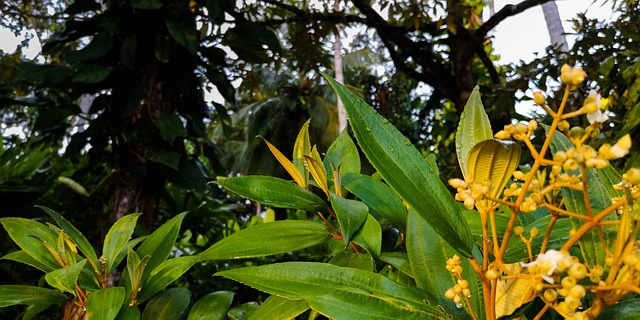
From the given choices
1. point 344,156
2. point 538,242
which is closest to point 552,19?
point 344,156

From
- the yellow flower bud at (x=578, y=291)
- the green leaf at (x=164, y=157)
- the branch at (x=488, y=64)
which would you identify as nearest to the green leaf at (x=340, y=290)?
the yellow flower bud at (x=578, y=291)

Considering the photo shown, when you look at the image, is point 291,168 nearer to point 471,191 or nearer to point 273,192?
point 273,192

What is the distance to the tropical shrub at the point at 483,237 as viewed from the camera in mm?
242

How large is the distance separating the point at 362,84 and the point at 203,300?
30.4 ft

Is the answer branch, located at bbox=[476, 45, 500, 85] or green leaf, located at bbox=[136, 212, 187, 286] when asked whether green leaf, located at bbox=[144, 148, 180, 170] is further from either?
branch, located at bbox=[476, 45, 500, 85]

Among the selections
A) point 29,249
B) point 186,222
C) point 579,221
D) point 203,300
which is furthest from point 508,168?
point 186,222

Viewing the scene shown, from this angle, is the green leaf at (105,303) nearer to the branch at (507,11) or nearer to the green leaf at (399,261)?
the green leaf at (399,261)

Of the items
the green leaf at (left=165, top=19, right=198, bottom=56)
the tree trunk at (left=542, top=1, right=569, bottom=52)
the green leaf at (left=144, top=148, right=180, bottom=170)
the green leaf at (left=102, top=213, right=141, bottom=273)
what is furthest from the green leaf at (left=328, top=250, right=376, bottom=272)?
the tree trunk at (left=542, top=1, right=569, bottom=52)

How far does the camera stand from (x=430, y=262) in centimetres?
34

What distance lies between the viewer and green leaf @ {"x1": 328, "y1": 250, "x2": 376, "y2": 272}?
382 mm

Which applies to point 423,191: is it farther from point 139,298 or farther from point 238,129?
point 238,129

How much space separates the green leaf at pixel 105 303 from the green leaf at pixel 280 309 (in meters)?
0.11

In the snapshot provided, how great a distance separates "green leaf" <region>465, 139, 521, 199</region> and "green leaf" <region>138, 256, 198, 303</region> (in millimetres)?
280

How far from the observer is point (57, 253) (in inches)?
17.8
